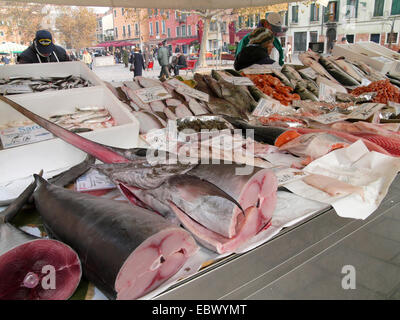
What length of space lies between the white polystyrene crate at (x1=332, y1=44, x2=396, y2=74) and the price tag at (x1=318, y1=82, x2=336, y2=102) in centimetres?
166

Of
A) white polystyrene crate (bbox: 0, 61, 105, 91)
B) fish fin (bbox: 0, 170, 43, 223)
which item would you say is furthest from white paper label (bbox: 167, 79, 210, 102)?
fish fin (bbox: 0, 170, 43, 223)

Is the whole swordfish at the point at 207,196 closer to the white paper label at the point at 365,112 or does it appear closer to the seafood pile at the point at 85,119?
the seafood pile at the point at 85,119

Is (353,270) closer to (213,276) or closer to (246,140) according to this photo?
(246,140)

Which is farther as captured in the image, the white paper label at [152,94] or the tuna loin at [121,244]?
the white paper label at [152,94]

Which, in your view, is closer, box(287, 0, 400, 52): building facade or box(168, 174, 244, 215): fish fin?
box(168, 174, 244, 215): fish fin

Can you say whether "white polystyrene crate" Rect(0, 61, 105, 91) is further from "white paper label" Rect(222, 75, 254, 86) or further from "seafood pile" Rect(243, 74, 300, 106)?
"seafood pile" Rect(243, 74, 300, 106)

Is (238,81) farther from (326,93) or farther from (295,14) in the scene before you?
(295,14)

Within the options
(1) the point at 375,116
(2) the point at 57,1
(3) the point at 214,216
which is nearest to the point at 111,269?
(3) the point at 214,216

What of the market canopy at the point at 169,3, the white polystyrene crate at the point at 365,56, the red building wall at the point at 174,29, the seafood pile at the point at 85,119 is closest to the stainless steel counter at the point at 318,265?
the seafood pile at the point at 85,119

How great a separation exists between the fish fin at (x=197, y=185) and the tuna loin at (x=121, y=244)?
0.42 ft

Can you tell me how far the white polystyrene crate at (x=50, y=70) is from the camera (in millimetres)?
2279

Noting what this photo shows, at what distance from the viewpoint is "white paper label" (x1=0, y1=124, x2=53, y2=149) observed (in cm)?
141

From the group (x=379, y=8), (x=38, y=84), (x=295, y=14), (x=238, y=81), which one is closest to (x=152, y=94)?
(x=38, y=84)

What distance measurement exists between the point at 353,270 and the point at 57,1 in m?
4.82
